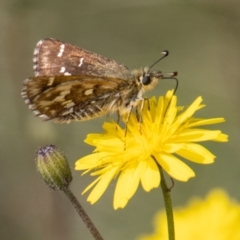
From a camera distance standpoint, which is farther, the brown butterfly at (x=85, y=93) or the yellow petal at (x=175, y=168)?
the brown butterfly at (x=85, y=93)

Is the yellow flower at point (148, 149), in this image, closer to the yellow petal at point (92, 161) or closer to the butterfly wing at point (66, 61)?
the yellow petal at point (92, 161)

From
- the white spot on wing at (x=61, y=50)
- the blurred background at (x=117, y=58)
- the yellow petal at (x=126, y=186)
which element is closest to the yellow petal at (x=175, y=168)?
the yellow petal at (x=126, y=186)

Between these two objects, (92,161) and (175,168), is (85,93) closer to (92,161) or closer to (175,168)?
(92,161)

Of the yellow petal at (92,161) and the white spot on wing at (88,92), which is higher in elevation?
the white spot on wing at (88,92)

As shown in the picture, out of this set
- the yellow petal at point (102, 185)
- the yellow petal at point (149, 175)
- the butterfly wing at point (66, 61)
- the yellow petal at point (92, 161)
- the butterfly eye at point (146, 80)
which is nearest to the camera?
the yellow petal at point (149, 175)

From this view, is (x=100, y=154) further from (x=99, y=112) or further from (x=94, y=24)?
(x=94, y=24)

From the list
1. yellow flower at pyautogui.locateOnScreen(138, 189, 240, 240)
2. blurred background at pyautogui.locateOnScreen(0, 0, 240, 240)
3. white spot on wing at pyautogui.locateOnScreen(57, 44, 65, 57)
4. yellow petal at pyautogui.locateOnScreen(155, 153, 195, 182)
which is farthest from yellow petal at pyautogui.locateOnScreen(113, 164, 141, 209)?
blurred background at pyautogui.locateOnScreen(0, 0, 240, 240)

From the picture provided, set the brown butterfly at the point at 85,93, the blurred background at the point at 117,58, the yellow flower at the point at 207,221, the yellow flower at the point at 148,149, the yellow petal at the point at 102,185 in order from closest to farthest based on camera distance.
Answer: the yellow flower at the point at 148,149 → the yellow petal at the point at 102,185 → the brown butterfly at the point at 85,93 → the yellow flower at the point at 207,221 → the blurred background at the point at 117,58

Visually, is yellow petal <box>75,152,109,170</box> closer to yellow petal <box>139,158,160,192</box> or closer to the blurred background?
yellow petal <box>139,158,160,192</box>

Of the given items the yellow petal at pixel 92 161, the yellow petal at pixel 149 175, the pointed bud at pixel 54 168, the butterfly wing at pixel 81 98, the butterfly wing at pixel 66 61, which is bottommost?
the yellow petal at pixel 149 175
